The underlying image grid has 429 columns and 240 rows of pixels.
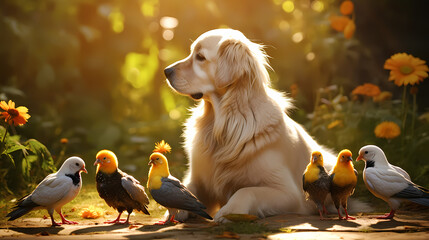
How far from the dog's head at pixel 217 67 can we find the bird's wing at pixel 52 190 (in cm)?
117

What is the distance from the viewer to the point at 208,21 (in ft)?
27.2

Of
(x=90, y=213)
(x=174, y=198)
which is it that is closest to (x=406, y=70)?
(x=174, y=198)

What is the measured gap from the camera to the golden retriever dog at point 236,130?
3.97 metres

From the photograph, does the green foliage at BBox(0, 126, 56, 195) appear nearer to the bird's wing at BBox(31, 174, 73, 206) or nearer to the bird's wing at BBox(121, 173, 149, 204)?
the bird's wing at BBox(31, 174, 73, 206)

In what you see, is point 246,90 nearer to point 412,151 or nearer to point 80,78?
point 412,151

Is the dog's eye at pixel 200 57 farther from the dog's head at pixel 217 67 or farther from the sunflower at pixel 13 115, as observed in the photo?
the sunflower at pixel 13 115

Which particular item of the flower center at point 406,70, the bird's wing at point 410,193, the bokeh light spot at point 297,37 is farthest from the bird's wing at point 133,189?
the bokeh light spot at point 297,37

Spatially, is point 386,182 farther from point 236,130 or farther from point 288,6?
point 288,6

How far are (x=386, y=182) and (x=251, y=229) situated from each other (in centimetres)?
91

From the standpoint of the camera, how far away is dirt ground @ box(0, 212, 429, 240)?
2902 millimetres

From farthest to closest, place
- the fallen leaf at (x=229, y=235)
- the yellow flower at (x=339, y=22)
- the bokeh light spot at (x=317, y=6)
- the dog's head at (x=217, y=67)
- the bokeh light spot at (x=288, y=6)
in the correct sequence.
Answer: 1. the bokeh light spot at (x=288, y=6)
2. the bokeh light spot at (x=317, y=6)
3. the yellow flower at (x=339, y=22)
4. the dog's head at (x=217, y=67)
5. the fallen leaf at (x=229, y=235)

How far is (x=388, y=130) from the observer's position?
Answer: 5.00 m

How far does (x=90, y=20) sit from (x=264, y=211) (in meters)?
5.56

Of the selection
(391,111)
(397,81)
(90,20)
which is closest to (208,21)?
(90,20)
